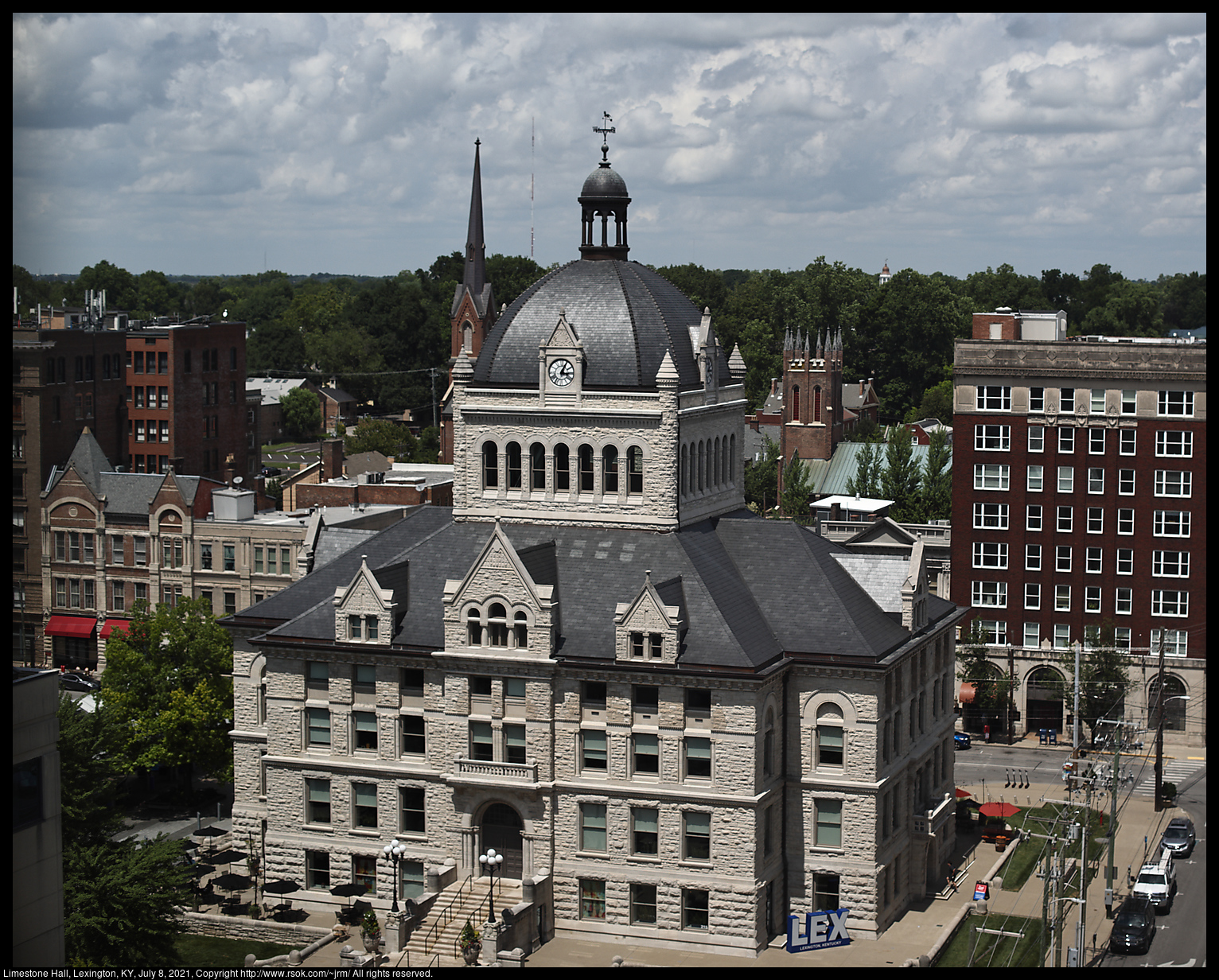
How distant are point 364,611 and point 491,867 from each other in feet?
38.3

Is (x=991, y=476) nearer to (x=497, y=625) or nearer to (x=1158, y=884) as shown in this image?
(x=1158, y=884)

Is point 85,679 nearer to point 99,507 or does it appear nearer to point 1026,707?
point 99,507

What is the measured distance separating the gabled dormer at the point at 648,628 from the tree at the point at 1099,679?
42077mm

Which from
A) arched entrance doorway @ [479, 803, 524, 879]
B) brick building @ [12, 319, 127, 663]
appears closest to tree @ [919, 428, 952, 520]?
brick building @ [12, 319, 127, 663]

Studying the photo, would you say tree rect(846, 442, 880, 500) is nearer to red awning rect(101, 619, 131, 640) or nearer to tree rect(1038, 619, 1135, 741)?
tree rect(1038, 619, 1135, 741)

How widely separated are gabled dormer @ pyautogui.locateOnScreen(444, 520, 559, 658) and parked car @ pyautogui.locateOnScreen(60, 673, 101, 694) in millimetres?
38574

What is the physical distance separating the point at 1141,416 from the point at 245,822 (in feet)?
190

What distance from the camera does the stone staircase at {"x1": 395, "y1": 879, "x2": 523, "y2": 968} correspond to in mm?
61312

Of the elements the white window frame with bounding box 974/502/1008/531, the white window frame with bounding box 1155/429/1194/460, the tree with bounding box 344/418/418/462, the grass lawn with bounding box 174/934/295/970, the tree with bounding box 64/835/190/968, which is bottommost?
the grass lawn with bounding box 174/934/295/970

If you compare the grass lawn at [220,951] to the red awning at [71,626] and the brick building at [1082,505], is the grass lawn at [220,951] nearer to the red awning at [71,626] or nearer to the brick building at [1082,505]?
the red awning at [71,626]

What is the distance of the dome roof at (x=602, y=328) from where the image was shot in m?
69.3

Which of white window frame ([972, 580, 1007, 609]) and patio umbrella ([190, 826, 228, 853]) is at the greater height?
white window frame ([972, 580, 1007, 609])

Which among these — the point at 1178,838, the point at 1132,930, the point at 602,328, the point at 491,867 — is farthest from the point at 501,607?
the point at 1178,838

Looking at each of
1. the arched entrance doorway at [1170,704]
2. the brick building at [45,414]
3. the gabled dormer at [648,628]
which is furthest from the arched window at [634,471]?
the brick building at [45,414]
